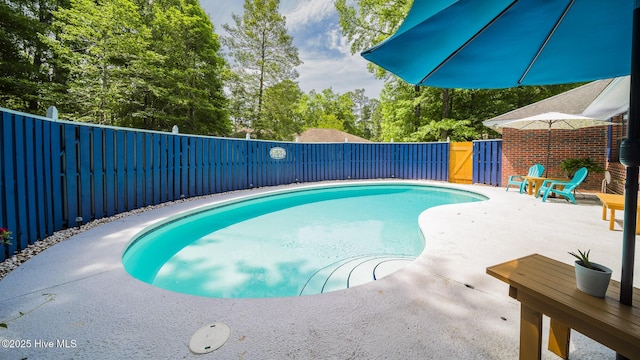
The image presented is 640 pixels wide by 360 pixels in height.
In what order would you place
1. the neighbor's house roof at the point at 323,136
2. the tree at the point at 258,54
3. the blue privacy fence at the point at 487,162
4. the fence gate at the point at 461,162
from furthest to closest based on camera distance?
the neighbor's house roof at the point at 323,136 < the tree at the point at 258,54 < the fence gate at the point at 461,162 < the blue privacy fence at the point at 487,162

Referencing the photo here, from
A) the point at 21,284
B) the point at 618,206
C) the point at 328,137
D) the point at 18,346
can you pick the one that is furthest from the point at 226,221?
the point at 328,137

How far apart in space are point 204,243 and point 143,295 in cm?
263

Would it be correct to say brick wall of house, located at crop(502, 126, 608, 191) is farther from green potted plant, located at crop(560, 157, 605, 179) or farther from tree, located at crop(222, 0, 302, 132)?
tree, located at crop(222, 0, 302, 132)

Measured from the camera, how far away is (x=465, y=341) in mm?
1684

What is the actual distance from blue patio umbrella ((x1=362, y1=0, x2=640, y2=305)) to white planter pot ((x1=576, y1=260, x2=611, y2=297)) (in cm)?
6

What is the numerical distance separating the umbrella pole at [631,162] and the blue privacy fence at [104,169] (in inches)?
203

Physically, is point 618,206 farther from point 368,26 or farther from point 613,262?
point 368,26

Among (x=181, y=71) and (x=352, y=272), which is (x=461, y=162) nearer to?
(x=352, y=272)

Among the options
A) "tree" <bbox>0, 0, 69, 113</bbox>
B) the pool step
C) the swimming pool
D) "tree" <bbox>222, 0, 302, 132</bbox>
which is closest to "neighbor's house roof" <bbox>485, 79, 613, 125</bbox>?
the swimming pool

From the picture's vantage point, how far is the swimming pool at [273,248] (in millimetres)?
3465

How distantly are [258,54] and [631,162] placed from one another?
862 inches

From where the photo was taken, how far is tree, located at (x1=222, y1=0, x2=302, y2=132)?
1933cm

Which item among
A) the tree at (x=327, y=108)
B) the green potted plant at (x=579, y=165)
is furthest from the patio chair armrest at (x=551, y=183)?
the tree at (x=327, y=108)

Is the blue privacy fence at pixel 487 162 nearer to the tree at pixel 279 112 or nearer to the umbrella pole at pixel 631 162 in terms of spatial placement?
the umbrella pole at pixel 631 162
